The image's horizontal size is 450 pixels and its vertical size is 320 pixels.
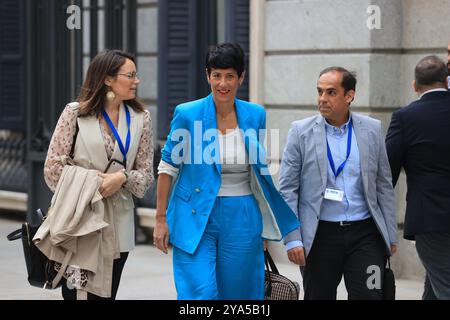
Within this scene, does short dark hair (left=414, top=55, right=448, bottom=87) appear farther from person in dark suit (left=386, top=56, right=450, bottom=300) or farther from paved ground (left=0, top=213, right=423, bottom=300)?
paved ground (left=0, top=213, right=423, bottom=300)

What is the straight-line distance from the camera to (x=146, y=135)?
260 inches

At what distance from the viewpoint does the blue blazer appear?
5.98 meters

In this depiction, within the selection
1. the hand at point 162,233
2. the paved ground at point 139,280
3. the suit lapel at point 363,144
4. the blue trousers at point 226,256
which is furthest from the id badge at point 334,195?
the paved ground at point 139,280

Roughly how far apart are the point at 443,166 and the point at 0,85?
954 centimetres

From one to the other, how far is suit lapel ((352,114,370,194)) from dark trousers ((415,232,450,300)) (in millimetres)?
682

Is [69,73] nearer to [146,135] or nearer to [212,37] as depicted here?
[212,37]

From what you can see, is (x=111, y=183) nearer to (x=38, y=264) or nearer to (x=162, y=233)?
(x=162, y=233)

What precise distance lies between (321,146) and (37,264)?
5.62ft

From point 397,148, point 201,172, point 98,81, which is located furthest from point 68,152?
point 397,148

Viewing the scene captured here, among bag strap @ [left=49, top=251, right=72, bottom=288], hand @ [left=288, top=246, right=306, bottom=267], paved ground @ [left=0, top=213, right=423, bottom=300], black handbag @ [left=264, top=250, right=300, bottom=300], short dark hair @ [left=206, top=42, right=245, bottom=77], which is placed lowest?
paved ground @ [left=0, top=213, right=423, bottom=300]

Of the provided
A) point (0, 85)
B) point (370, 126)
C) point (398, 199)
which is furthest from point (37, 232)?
point (0, 85)

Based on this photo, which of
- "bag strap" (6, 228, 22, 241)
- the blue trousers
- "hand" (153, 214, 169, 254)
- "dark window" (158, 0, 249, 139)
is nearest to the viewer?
the blue trousers

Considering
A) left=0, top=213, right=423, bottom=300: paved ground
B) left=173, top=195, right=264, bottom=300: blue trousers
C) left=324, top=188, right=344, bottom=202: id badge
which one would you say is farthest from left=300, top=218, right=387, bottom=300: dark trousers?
left=0, top=213, right=423, bottom=300: paved ground
